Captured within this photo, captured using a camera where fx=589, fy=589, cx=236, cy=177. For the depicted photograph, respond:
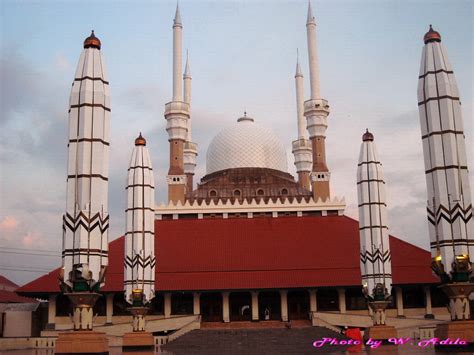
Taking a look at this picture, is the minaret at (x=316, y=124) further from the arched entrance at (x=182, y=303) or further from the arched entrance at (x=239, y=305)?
the arched entrance at (x=182, y=303)

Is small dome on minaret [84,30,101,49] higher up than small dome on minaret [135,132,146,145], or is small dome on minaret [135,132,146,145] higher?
small dome on minaret [84,30,101,49]

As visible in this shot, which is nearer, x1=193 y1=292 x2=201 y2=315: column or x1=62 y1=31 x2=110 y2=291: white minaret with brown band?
x1=62 y1=31 x2=110 y2=291: white minaret with brown band

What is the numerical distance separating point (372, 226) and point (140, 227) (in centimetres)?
1230

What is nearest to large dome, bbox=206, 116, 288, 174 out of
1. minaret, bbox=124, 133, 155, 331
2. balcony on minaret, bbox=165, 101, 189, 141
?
balcony on minaret, bbox=165, 101, 189, 141

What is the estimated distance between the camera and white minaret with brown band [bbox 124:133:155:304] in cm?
3058

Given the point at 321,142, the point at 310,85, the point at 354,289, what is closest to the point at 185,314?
the point at 354,289

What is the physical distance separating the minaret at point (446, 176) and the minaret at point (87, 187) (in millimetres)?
11277

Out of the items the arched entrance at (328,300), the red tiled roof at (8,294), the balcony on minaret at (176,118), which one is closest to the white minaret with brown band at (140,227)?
the arched entrance at (328,300)

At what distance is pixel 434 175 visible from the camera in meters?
20.5

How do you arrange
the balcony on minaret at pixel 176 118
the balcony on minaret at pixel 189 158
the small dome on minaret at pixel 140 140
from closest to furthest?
the small dome on minaret at pixel 140 140 < the balcony on minaret at pixel 176 118 < the balcony on minaret at pixel 189 158

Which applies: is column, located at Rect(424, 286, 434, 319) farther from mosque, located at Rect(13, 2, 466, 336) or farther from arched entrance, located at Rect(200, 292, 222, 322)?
arched entrance, located at Rect(200, 292, 222, 322)

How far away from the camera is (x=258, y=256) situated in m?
46.9

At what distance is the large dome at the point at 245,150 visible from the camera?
61.2 metres

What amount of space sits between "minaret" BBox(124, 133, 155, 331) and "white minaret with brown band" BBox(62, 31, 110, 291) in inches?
390
